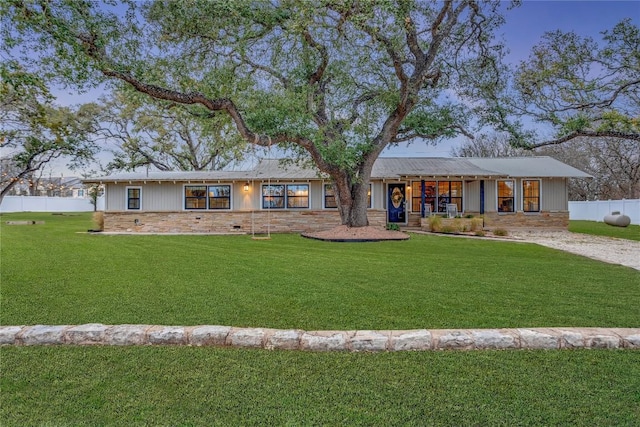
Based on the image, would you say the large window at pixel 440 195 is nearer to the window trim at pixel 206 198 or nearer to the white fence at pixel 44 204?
the window trim at pixel 206 198

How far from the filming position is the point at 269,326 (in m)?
3.79

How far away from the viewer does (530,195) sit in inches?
690

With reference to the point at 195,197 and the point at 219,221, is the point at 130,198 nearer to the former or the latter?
the point at 195,197

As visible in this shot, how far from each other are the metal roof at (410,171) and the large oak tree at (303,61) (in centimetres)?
224

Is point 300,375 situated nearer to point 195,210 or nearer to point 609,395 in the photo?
point 609,395

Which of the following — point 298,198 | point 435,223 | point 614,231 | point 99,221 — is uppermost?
point 298,198

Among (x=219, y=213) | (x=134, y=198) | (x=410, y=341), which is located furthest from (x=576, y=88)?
(x=134, y=198)

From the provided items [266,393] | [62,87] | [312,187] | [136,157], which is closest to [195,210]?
[312,187]

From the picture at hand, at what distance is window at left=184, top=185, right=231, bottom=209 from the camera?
1702 centimetres

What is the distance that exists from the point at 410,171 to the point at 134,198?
1210 centimetres

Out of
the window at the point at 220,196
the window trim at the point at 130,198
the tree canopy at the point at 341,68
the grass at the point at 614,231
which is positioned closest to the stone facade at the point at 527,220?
the grass at the point at 614,231

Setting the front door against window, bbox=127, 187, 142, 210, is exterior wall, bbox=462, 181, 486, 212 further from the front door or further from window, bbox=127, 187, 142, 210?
window, bbox=127, 187, 142, 210

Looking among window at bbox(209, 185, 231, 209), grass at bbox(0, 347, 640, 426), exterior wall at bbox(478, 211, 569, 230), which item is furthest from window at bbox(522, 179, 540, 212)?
grass at bbox(0, 347, 640, 426)

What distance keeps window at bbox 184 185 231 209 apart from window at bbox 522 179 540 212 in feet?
43.4
